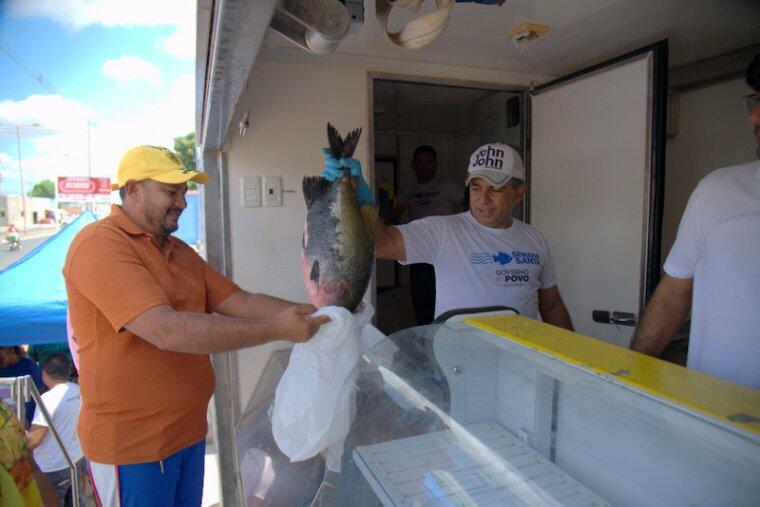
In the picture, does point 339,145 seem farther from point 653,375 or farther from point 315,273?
point 653,375

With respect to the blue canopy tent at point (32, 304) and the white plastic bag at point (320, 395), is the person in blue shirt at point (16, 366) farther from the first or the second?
the white plastic bag at point (320, 395)

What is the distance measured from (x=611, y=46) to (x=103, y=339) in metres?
3.53

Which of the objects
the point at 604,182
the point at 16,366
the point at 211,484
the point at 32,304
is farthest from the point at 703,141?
the point at 16,366

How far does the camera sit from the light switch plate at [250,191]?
3.18 metres

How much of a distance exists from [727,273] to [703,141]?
297 centimetres

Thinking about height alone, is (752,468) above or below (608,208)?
below

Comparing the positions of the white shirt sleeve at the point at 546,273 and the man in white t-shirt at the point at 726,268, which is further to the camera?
the white shirt sleeve at the point at 546,273

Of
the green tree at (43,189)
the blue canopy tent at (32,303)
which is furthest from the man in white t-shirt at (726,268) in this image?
the green tree at (43,189)

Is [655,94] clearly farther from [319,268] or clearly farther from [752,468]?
[752,468]

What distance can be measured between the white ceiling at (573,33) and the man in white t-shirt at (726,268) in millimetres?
1422

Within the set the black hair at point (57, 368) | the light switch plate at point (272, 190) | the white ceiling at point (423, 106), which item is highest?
the white ceiling at point (423, 106)

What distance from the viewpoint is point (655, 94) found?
2926mm

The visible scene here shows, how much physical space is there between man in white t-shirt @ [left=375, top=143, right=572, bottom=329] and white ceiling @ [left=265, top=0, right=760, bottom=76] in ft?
3.22

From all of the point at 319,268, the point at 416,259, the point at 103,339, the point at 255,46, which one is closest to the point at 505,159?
the point at 416,259
